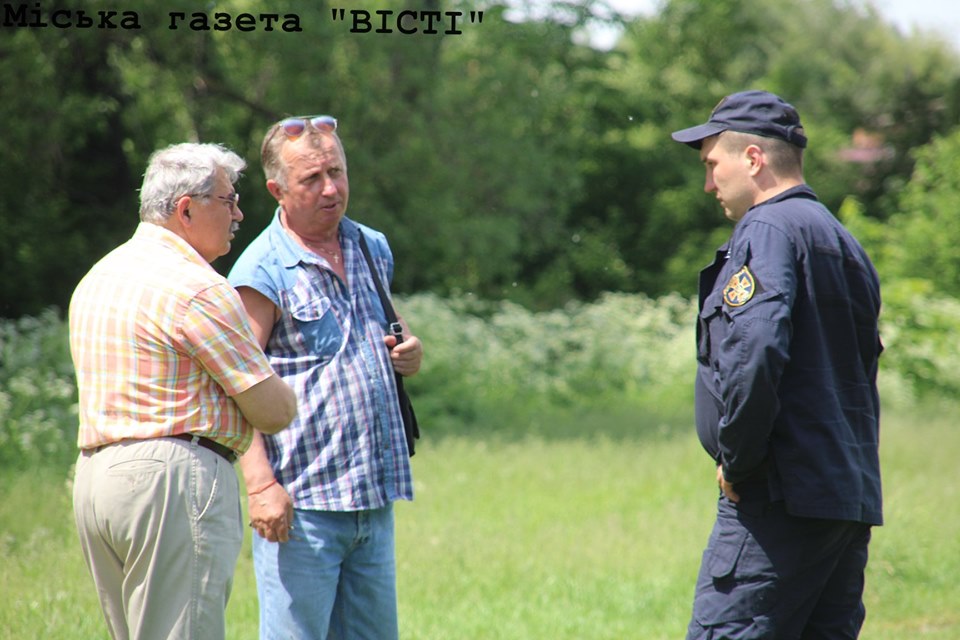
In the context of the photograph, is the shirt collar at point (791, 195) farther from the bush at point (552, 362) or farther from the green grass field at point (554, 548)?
the bush at point (552, 362)

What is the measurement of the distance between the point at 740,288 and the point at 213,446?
1.55 meters

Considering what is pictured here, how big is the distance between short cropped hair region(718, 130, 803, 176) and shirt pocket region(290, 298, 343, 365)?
52.5 inches

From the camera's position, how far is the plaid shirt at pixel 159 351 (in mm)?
3008

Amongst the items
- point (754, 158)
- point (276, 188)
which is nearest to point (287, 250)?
point (276, 188)

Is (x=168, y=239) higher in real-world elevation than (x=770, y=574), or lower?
higher

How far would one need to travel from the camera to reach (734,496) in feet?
10.9

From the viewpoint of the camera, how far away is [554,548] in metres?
6.84

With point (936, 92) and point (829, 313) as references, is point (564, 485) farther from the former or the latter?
point (936, 92)

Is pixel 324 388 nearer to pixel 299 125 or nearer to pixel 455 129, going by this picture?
pixel 299 125

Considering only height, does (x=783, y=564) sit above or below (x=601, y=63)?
below

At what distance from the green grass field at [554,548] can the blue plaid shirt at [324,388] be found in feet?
6.24

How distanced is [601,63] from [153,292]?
2220 cm

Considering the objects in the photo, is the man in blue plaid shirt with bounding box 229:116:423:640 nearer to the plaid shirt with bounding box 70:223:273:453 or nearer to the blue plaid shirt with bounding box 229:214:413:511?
the blue plaid shirt with bounding box 229:214:413:511

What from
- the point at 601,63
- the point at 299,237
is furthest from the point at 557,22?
the point at 299,237
